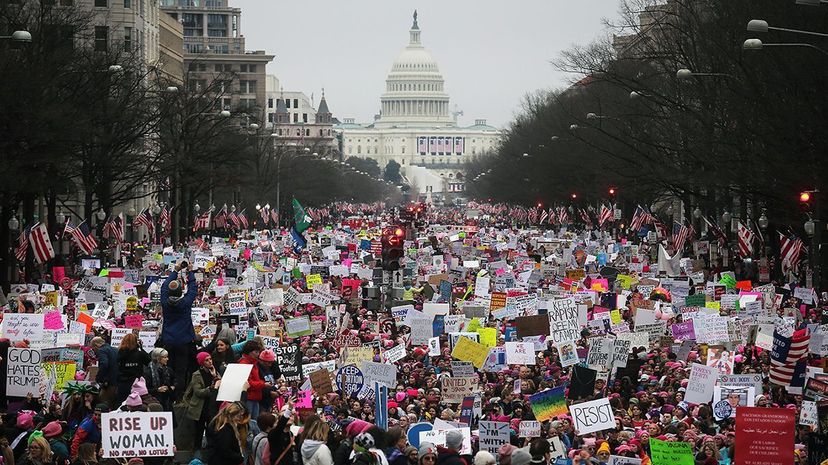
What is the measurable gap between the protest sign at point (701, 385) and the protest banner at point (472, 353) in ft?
11.8

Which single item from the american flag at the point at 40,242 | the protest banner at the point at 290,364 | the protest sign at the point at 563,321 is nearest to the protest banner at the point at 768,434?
the protest banner at the point at 290,364

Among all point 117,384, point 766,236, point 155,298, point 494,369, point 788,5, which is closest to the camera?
point 117,384

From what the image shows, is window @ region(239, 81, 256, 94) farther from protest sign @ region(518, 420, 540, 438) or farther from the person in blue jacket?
protest sign @ region(518, 420, 540, 438)

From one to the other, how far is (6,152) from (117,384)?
23.8 m

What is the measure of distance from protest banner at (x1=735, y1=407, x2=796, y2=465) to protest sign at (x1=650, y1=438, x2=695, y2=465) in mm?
651

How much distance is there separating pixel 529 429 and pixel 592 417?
0.69 metres

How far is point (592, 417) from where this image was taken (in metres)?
18.7

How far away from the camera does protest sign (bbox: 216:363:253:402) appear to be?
1859 centimetres

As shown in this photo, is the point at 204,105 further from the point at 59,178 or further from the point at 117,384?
the point at 117,384

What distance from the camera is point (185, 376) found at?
71.3 ft

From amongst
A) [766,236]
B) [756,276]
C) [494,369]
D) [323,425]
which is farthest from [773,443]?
[766,236]

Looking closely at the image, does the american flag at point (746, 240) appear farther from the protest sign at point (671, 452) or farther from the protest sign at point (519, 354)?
the protest sign at point (671, 452)

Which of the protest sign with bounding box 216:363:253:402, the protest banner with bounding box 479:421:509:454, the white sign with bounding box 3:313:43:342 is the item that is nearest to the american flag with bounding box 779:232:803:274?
the white sign with bounding box 3:313:43:342

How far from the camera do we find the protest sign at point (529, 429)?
1831 cm
